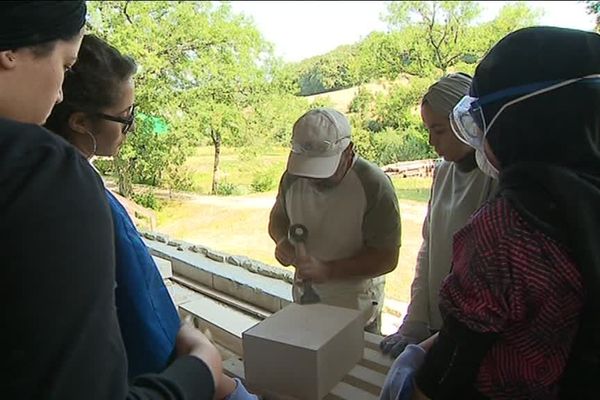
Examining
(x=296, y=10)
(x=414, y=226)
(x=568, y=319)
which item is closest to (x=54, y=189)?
(x=568, y=319)

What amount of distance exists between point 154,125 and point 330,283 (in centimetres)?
172

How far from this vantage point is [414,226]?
1.67m

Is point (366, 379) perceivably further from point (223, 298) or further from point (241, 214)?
point (241, 214)

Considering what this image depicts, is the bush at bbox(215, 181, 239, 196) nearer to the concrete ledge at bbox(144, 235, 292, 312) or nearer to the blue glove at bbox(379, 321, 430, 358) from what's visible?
the concrete ledge at bbox(144, 235, 292, 312)

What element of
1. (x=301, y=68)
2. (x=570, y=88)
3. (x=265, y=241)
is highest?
(x=301, y=68)

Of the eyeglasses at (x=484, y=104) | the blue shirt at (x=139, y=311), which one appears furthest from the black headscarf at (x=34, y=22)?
the eyeglasses at (x=484, y=104)

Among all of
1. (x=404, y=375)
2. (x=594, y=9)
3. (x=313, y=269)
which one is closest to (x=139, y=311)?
(x=404, y=375)

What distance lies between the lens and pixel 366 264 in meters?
1.48

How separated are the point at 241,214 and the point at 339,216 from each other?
0.98 metres

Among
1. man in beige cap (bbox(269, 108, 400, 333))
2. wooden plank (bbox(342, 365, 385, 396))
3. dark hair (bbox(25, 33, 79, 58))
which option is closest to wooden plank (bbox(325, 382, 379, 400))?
wooden plank (bbox(342, 365, 385, 396))

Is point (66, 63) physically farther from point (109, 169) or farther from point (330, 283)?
point (109, 169)

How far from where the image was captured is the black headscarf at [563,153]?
22.3 inches

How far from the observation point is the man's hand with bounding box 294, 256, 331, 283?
1.49 metres

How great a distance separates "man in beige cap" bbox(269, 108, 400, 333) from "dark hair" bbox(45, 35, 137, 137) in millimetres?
725
